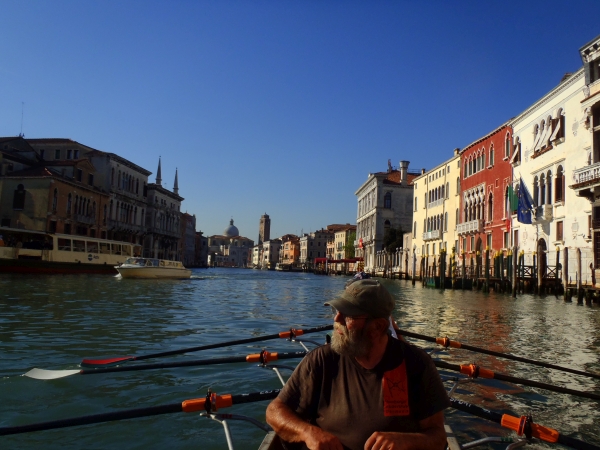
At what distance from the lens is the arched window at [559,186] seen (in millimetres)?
25156

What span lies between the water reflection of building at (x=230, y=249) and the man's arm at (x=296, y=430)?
169 m

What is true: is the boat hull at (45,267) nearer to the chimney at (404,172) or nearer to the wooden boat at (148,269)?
the wooden boat at (148,269)

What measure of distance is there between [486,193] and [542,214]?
8.77 meters

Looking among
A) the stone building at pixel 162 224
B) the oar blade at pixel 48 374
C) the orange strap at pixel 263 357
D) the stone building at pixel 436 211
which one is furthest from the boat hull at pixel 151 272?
the stone building at pixel 162 224

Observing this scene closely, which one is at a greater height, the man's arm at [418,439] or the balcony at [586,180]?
the balcony at [586,180]

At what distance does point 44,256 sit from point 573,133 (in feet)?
94.0

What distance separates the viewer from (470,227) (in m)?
37.2

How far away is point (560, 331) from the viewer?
1175 cm

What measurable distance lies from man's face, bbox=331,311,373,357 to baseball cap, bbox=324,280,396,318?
45 mm

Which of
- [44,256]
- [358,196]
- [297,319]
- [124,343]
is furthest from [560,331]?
[358,196]

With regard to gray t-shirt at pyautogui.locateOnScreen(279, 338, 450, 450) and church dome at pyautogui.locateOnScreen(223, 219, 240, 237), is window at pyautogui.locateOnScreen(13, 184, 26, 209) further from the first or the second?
church dome at pyautogui.locateOnScreen(223, 219, 240, 237)

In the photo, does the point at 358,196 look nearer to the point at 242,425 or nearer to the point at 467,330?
the point at 467,330

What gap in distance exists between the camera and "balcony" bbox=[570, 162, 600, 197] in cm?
2052

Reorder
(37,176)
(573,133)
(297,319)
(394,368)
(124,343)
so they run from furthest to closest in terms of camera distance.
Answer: (37,176)
(573,133)
(297,319)
(124,343)
(394,368)
